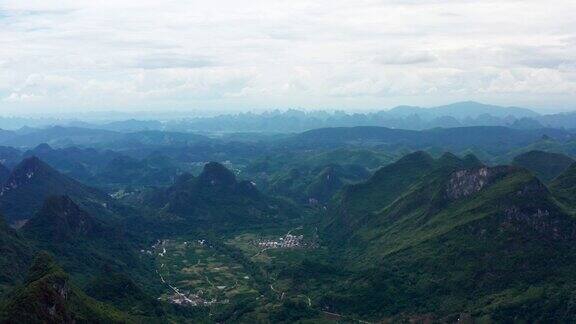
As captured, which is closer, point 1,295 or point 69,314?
point 69,314

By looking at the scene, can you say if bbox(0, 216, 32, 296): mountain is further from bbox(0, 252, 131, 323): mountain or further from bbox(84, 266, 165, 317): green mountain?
bbox(0, 252, 131, 323): mountain

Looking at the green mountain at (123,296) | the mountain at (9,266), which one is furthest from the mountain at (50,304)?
the mountain at (9,266)

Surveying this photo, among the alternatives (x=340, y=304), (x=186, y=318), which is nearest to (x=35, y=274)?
(x=186, y=318)

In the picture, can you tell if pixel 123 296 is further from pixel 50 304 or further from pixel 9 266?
pixel 50 304

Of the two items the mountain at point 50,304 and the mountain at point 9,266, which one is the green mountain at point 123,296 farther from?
the mountain at point 9,266

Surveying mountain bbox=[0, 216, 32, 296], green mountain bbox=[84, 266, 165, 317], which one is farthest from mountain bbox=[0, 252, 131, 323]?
mountain bbox=[0, 216, 32, 296]

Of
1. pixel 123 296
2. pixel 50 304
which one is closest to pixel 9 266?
pixel 123 296

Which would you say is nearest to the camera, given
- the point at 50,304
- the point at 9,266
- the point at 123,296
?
the point at 50,304

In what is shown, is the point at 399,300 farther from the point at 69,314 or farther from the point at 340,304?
the point at 69,314

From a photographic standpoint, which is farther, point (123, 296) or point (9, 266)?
point (9, 266)
